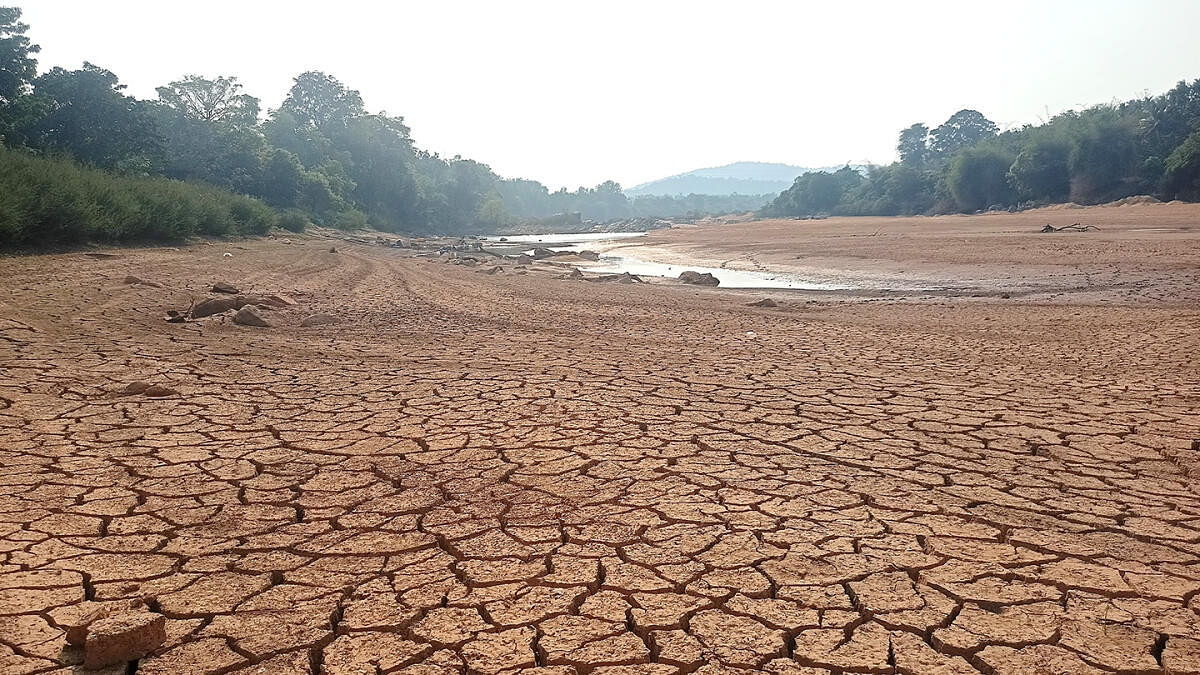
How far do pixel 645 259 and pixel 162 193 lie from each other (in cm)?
1544

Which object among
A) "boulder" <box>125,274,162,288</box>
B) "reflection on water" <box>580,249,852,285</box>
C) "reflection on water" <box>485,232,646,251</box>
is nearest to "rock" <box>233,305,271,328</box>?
"boulder" <box>125,274,162,288</box>

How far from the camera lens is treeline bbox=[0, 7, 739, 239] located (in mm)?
22672

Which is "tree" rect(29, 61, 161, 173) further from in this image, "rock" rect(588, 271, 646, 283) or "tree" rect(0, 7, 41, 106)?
"rock" rect(588, 271, 646, 283)

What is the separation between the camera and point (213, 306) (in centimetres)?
802

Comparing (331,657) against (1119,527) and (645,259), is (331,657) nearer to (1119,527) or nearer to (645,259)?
(1119,527)

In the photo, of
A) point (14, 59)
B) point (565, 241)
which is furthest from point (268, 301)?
point (565, 241)

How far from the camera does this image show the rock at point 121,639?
195 centimetres

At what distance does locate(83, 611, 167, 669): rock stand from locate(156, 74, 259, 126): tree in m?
45.3

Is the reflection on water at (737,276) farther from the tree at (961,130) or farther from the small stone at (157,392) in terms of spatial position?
the tree at (961,130)

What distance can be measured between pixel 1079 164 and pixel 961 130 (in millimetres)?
44029

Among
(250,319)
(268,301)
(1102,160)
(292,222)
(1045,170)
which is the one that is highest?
(1102,160)

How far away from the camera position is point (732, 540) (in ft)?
9.02

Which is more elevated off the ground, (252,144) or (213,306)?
(252,144)

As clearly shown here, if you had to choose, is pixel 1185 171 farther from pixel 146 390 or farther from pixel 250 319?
pixel 146 390
